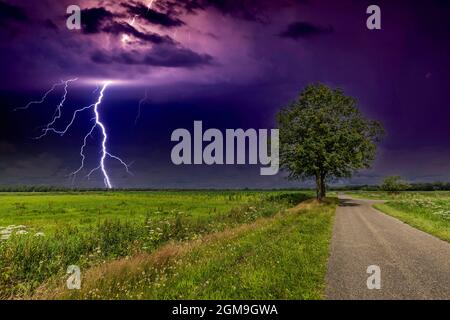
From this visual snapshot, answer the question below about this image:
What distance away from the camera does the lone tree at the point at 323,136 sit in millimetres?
47500

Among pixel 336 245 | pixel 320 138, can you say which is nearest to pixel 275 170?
pixel 320 138

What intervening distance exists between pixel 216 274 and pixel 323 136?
40.7 m

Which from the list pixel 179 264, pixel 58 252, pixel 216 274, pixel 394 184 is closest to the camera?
pixel 216 274

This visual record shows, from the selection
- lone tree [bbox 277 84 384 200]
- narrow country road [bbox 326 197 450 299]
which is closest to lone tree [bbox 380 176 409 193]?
lone tree [bbox 277 84 384 200]

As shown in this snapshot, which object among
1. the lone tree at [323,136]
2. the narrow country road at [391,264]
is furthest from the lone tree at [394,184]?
the narrow country road at [391,264]

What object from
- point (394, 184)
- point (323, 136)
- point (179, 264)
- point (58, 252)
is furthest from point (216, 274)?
point (394, 184)

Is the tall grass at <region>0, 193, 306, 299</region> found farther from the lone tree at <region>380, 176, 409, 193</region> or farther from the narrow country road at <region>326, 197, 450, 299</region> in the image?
the lone tree at <region>380, 176, 409, 193</region>

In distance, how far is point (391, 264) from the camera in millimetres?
11242

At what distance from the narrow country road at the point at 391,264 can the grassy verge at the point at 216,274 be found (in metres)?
0.56

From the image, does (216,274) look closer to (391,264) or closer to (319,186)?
(391,264)

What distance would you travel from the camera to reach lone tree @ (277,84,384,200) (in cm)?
4750

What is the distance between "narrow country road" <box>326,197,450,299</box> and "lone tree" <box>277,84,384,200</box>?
29.3m

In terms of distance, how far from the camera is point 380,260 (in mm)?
11883
